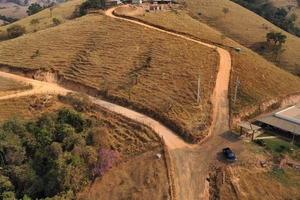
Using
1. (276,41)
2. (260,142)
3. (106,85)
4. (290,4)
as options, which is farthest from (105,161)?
(290,4)

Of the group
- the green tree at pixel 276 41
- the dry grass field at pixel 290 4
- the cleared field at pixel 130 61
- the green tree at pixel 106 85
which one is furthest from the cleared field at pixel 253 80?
the dry grass field at pixel 290 4

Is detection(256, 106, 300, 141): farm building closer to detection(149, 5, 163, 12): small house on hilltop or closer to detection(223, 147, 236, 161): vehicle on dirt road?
detection(223, 147, 236, 161): vehicle on dirt road

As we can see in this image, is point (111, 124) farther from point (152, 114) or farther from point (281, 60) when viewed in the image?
point (281, 60)

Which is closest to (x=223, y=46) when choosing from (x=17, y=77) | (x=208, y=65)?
(x=208, y=65)

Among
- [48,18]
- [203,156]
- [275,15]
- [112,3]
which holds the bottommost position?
[203,156]

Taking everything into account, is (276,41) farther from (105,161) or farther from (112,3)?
(105,161)

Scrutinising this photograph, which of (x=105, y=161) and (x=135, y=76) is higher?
(x=135, y=76)
